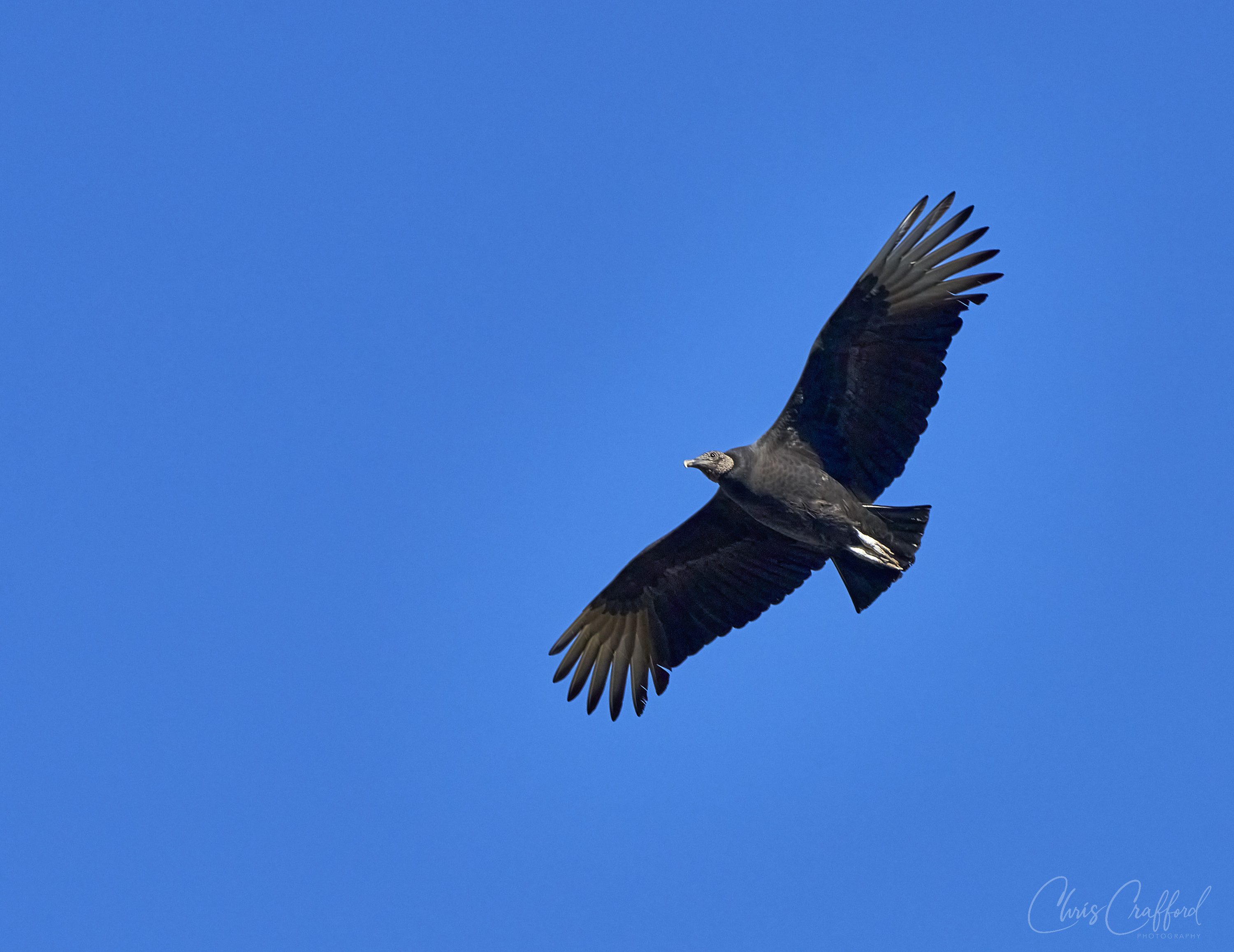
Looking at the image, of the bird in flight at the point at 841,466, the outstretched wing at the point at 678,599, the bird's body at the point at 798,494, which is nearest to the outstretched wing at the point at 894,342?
the bird in flight at the point at 841,466

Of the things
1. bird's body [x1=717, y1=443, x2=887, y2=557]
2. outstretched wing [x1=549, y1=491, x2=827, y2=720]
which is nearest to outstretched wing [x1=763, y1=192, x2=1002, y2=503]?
bird's body [x1=717, y1=443, x2=887, y2=557]

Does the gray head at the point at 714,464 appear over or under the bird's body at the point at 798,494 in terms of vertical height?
over

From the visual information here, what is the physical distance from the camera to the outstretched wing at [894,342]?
13.6 m

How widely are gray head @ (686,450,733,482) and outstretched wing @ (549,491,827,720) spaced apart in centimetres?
62

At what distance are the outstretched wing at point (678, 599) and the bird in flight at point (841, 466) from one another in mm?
17

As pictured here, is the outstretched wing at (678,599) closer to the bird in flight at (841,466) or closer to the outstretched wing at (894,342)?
the bird in flight at (841,466)

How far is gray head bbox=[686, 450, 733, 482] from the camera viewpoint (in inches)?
552

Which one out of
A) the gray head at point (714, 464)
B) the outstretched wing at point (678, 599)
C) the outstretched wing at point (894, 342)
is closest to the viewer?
the outstretched wing at point (894, 342)

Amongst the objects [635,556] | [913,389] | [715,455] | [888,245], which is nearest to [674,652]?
[635,556]

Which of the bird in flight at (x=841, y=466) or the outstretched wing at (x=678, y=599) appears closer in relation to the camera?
the bird in flight at (x=841, y=466)

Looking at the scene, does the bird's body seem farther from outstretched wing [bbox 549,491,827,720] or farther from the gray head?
outstretched wing [bbox 549,491,827,720]

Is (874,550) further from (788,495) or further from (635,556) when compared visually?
(635,556)

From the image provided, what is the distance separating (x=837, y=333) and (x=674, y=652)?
394 cm

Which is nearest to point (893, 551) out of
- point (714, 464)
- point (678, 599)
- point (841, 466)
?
point (841, 466)
